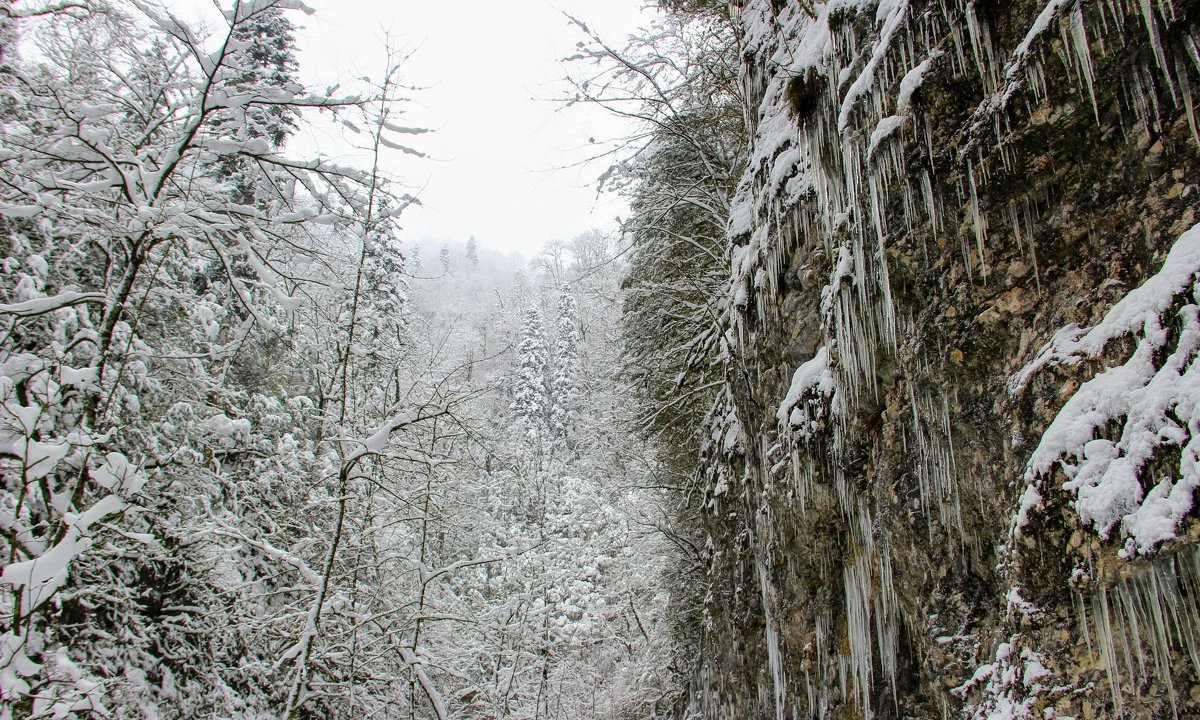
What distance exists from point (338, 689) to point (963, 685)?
591cm

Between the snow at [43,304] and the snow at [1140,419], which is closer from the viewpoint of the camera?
the snow at [1140,419]

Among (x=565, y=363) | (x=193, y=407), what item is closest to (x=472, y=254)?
(x=565, y=363)

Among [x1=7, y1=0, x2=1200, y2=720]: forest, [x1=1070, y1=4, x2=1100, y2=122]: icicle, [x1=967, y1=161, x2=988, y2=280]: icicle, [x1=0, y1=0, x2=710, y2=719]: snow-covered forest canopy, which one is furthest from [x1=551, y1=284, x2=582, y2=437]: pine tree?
[x1=1070, y1=4, x2=1100, y2=122]: icicle

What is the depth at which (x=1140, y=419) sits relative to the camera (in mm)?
2008

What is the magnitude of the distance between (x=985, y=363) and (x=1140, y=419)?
105 cm

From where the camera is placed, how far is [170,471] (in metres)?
5.43

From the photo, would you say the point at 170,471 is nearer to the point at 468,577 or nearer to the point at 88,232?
the point at 88,232

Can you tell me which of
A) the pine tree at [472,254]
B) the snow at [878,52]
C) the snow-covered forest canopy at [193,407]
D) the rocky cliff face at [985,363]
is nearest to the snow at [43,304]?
the snow-covered forest canopy at [193,407]

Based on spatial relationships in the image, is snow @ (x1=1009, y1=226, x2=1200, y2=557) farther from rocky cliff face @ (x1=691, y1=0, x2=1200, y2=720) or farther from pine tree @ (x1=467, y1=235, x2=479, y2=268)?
pine tree @ (x1=467, y1=235, x2=479, y2=268)

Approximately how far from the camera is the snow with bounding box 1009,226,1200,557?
188 centimetres

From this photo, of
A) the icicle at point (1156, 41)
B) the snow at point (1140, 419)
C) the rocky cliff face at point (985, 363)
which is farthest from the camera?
the icicle at point (1156, 41)

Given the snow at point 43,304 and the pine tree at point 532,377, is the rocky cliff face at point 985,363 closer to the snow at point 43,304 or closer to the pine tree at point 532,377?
the snow at point 43,304

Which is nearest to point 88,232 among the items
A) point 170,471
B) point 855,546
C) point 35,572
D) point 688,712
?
point 35,572

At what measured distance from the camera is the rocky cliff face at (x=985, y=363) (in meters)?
2.03
